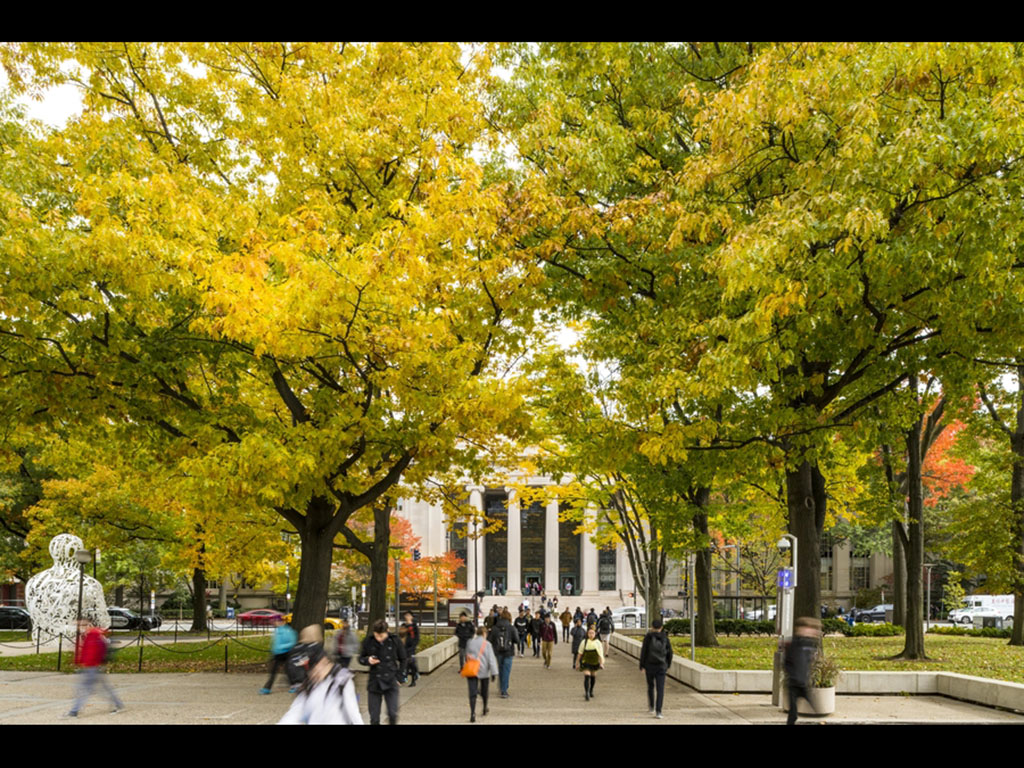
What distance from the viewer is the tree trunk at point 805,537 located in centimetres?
1767

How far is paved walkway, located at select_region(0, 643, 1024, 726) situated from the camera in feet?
48.0

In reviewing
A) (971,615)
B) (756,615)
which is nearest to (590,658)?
(756,615)

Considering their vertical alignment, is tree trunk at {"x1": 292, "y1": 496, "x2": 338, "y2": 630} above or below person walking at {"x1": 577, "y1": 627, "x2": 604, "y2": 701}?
above

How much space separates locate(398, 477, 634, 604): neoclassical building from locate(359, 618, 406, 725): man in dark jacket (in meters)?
75.8

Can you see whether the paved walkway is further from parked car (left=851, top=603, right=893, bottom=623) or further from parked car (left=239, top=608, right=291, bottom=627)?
parked car (left=851, top=603, right=893, bottom=623)

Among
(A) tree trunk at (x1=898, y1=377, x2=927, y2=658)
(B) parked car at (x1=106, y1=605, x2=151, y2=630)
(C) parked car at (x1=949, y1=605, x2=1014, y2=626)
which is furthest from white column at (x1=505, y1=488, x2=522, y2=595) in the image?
(A) tree trunk at (x1=898, y1=377, x2=927, y2=658)

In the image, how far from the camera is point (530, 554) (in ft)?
327

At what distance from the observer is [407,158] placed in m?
18.3

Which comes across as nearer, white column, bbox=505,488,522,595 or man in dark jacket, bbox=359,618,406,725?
man in dark jacket, bbox=359,618,406,725

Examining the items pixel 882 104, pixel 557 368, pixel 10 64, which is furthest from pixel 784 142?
pixel 10 64

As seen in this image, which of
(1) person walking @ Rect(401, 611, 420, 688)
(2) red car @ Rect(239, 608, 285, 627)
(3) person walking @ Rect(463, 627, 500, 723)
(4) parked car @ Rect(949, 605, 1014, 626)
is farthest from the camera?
(4) parked car @ Rect(949, 605, 1014, 626)

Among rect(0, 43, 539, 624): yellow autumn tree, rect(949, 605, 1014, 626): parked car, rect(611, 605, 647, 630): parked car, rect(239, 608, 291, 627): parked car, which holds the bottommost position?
rect(611, 605, 647, 630): parked car
